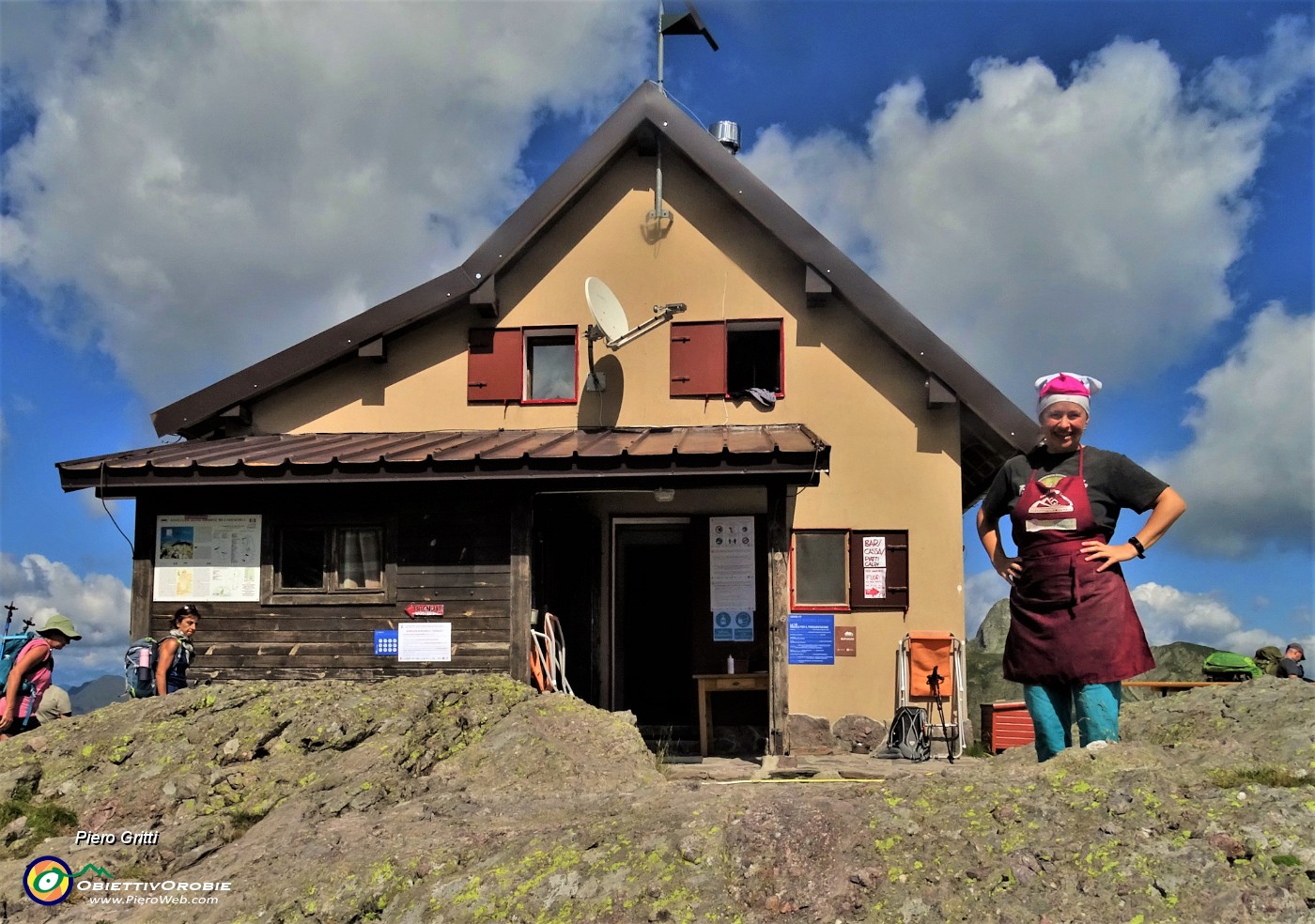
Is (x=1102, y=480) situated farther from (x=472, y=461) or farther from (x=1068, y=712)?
(x=472, y=461)

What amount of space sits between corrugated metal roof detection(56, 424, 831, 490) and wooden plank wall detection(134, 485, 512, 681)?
456mm

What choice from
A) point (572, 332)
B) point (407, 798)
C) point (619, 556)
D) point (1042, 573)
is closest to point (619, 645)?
point (619, 556)

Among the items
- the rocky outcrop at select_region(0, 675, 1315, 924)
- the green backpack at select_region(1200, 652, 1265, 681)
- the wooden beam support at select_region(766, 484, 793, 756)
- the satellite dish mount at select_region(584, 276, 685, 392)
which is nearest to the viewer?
the rocky outcrop at select_region(0, 675, 1315, 924)

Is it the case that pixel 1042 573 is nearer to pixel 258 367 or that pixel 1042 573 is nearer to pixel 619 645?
pixel 619 645

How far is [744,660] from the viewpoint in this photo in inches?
494

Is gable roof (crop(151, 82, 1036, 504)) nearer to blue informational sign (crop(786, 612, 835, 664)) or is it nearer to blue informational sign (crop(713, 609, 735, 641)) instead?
blue informational sign (crop(786, 612, 835, 664))

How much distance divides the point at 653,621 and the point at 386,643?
12.8 feet

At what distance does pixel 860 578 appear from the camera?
12141mm

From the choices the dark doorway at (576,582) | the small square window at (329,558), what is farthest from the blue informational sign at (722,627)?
the small square window at (329,558)

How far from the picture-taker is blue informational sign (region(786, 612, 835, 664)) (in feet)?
39.8

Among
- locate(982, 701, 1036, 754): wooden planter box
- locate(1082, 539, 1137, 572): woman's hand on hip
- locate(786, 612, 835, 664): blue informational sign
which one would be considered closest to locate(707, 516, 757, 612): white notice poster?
locate(786, 612, 835, 664): blue informational sign

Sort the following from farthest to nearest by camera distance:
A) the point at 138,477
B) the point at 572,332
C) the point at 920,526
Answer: the point at 572,332, the point at 920,526, the point at 138,477

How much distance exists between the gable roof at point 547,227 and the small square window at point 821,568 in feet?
6.90

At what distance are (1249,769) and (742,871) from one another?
2088 mm
